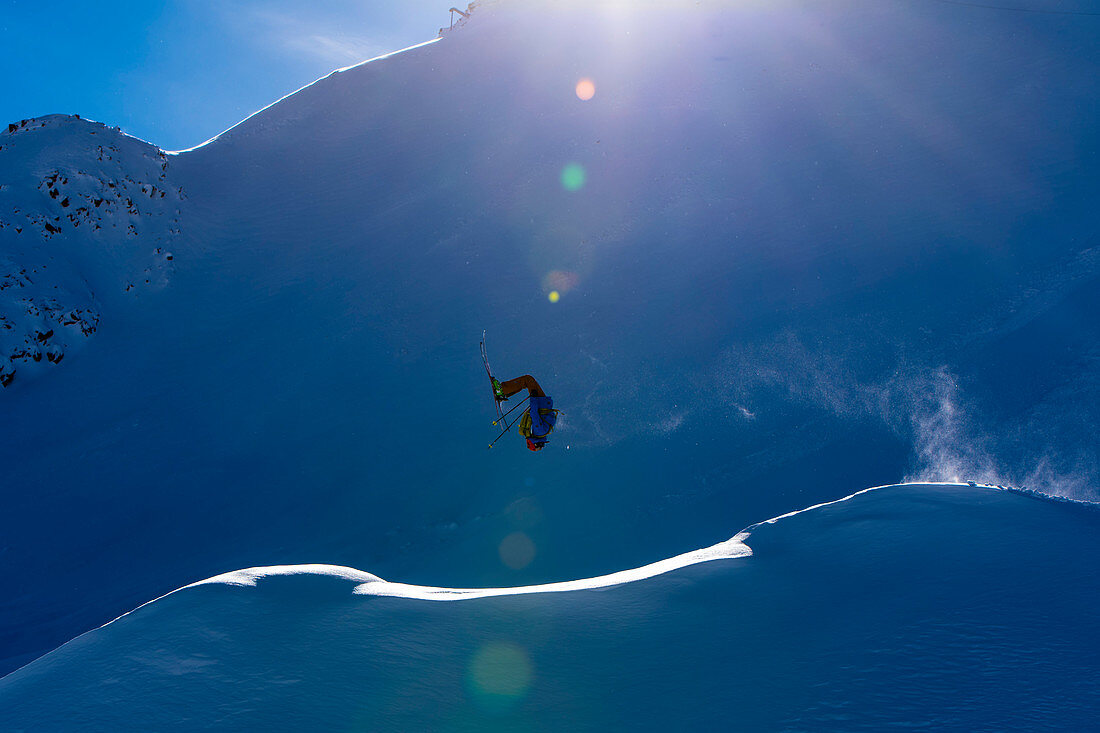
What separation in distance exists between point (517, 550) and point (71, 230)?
14.9 meters

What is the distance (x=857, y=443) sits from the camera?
37.1 ft

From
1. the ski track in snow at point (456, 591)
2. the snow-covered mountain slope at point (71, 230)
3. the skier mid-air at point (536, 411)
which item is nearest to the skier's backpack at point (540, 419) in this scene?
the skier mid-air at point (536, 411)

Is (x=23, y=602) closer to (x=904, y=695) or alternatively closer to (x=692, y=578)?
(x=692, y=578)

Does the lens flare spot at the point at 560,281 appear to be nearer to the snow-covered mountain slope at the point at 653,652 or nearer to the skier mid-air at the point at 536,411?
the skier mid-air at the point at 536,411

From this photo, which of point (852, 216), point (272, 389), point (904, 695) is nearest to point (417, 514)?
point (272, 389)

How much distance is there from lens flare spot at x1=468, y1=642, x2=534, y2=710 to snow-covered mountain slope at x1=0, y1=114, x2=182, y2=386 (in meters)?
14.2

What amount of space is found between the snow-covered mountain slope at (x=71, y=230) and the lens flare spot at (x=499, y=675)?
1419 centimetres

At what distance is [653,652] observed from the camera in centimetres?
545

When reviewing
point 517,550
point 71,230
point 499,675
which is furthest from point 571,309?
point 71,230

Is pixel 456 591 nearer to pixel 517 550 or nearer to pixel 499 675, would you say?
pixel 517 550

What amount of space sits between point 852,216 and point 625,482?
9.61 meters

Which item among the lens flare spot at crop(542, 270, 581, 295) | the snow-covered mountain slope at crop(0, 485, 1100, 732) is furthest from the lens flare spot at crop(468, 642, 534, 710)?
the lens flare spot at crop(542, 270, 581, 295)

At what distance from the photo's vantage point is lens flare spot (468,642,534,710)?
16.1 feet

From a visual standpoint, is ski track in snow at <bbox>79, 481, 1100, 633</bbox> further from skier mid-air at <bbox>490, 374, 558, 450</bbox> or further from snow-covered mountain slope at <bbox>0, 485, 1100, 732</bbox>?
skier mid-air at <bbox>490, 374, 558, 450</bbox>
